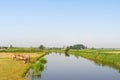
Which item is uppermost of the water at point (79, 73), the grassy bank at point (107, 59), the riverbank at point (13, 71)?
the grassy bank at point (107, 59)

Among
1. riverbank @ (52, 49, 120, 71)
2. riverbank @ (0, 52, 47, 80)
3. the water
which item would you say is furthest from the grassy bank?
riverbank @ (0, 52, 47, 80)

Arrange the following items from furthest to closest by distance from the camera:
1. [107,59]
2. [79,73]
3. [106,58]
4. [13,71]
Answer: [106,58] → [107,59] → [79,73] → [13,71]

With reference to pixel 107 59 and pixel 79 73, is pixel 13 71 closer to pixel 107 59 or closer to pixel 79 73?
pixel 79 73

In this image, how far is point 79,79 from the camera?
27000mm

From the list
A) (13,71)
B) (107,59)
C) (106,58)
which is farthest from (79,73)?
(106,58)

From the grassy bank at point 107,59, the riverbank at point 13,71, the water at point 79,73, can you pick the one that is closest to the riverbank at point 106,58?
the grassy bank at point 107,59

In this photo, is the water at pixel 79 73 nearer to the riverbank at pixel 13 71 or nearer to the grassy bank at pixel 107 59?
the riverbank at pixel 13 71

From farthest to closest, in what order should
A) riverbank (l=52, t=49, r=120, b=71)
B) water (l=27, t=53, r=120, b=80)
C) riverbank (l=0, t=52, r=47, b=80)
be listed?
riverbank (l=52, t=49, r=120, b=71) < water (l=27, t=53, r=120, b=80) < riverbank (l=0, t=52, r=47, b=80)

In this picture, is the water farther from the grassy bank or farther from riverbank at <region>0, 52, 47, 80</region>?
the grassy bank

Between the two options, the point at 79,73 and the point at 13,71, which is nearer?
the point at 13,71

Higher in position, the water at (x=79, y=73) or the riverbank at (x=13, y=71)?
the riverbank at (x=13, y=71)

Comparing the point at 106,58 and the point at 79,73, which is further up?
the point at 106,58

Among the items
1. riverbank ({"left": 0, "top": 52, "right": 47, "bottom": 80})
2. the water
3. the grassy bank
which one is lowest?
the water

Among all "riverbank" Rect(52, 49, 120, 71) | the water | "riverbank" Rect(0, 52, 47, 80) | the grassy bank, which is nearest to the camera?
"riverbank" Rect(0, 52, 47, 80)
